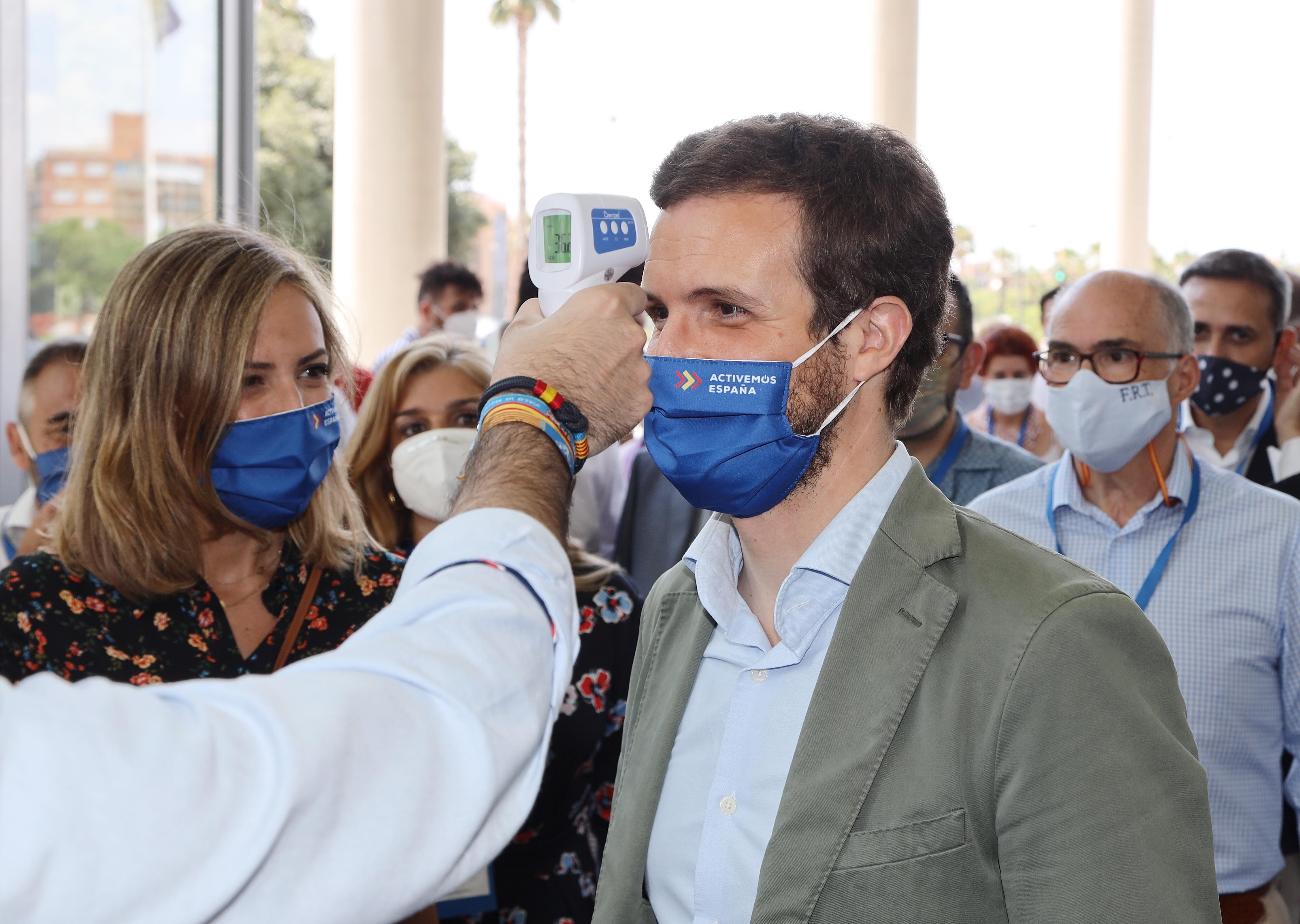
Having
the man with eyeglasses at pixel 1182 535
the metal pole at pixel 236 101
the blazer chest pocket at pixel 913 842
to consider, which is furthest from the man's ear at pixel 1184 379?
the metal pole at pixel 236 101

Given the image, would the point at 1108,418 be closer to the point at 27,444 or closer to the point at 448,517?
the point at 448,517

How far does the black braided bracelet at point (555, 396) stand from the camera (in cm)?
117

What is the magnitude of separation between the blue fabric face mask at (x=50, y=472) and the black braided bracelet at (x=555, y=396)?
101 inches

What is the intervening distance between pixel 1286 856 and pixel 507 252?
97.2 feet

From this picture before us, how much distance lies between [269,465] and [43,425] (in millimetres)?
1792

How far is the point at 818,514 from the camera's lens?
5.78 ft

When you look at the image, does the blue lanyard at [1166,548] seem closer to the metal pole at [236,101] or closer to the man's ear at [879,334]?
the man's ear at [879,334]

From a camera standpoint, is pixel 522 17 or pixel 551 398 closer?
pixel 551 398

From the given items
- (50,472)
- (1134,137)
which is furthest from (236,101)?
(1134,137)

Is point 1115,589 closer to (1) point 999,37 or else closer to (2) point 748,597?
(2) point 748,597

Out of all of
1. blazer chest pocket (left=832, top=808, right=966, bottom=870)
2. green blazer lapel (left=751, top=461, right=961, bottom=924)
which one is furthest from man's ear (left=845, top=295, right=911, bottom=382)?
blazer chest pocket (left=832, top=808, right=966, bottom=870)

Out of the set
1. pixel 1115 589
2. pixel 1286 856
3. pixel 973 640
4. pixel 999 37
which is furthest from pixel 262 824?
pixel 999 37

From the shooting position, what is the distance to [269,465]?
2148 millimetres

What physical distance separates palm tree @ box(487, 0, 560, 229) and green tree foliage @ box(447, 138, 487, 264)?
183 centimetres
